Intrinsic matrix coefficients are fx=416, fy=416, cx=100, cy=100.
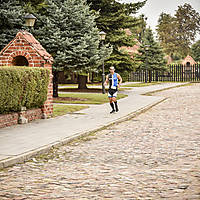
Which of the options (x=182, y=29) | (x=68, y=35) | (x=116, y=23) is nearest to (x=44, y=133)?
(x=68, y=35)

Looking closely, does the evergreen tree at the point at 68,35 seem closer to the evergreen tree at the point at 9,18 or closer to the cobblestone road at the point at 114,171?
the evergreen tree at the point at 9,18

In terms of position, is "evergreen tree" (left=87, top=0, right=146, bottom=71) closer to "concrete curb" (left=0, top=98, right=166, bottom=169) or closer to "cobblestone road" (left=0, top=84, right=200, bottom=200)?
"concrete curb" (left=0, top=98, right=166, bottom=169)

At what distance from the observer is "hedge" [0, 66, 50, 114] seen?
11.5 metres

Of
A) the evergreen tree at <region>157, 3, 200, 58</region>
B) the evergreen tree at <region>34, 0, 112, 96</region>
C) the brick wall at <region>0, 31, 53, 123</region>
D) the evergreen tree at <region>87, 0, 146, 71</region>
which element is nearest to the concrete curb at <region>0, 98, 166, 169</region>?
the brick wall at <region>0, 31, 53, 123</region>

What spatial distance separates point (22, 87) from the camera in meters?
12.4

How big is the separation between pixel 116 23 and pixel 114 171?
25725mm

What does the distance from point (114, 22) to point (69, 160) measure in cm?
2477

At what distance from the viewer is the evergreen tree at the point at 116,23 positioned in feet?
101

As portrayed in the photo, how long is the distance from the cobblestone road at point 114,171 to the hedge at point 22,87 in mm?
2784

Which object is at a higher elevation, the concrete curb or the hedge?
the hedge

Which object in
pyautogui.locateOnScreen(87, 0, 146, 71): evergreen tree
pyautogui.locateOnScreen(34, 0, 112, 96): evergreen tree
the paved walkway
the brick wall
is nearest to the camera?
the paved walkway

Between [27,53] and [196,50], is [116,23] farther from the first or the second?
[196,50]

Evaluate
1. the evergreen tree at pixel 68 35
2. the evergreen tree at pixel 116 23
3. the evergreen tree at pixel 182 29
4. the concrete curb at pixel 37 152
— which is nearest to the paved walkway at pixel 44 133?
the concrete curb at pixel 37 152

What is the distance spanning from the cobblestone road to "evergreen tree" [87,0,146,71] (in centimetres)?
2091
